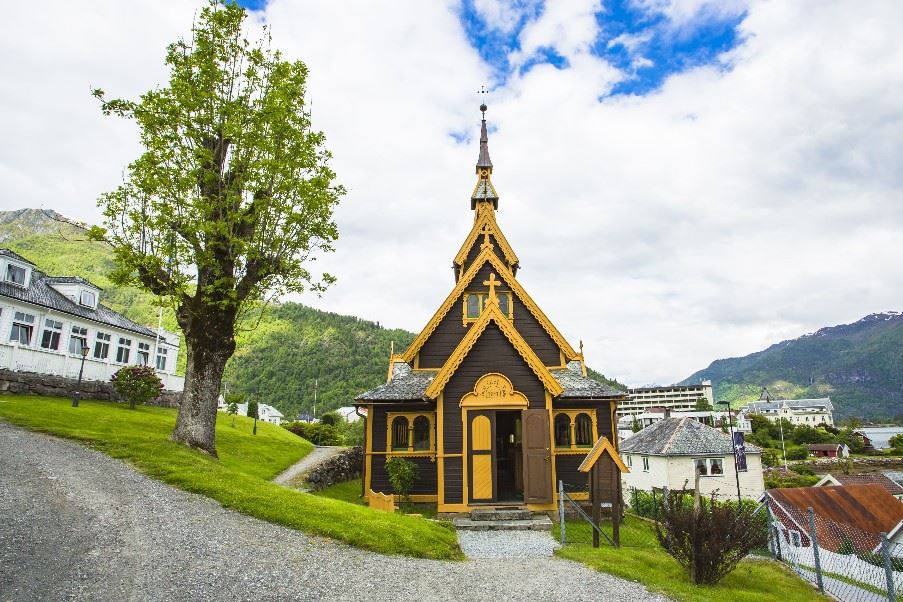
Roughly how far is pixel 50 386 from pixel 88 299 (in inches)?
299

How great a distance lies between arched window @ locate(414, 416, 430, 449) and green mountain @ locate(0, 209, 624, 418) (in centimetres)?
6822

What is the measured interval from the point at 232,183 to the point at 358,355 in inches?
4035

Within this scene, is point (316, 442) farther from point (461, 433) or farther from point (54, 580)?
point (54, 580)

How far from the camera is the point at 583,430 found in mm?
18516

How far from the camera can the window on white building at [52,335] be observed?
2614 cm

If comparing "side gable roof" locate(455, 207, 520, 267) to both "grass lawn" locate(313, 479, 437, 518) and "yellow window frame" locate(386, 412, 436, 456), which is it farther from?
"grass lawn" locate(313, 479, 437, 518)

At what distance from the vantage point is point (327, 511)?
11.2 m

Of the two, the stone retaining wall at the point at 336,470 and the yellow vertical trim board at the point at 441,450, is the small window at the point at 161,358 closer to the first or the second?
the stone retaining wall at the point at 336,470

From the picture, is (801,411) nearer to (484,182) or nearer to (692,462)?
(692,462)

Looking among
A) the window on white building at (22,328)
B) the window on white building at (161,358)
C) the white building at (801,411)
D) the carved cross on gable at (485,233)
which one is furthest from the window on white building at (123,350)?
the white building at (801,411)

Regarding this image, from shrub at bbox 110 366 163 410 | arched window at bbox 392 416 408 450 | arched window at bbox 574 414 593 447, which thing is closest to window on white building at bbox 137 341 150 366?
shrub at bbox 110 366 163 410

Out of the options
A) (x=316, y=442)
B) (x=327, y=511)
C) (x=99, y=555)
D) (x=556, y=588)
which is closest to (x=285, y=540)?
(x=327, y=511)

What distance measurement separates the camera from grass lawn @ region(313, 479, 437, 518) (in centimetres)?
1725

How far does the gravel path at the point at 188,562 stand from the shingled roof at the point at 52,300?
60.8 ft
